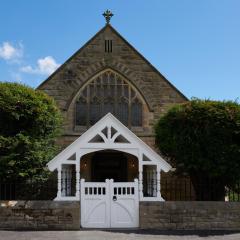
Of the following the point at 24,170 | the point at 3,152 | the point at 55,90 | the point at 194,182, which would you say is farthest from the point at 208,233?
the point at 55,90

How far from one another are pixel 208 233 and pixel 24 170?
662cm

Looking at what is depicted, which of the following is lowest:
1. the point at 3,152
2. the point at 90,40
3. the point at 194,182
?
the point at 194,182

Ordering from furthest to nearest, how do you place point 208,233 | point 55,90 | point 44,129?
point 55,90 < point 44,129 < point 208,233

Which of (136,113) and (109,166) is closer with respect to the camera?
(109,166)

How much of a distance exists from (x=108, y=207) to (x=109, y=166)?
692cm

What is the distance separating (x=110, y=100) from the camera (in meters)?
20.9

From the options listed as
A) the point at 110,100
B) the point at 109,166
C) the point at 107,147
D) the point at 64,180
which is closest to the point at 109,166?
the point at 109,166

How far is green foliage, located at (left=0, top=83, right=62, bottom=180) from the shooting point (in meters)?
15.0

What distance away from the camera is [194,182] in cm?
1652

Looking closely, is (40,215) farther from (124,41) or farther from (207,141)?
(124,41)

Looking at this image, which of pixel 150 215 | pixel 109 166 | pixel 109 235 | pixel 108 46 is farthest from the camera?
pixel 108 46

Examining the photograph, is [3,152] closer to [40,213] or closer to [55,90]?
[40,213]

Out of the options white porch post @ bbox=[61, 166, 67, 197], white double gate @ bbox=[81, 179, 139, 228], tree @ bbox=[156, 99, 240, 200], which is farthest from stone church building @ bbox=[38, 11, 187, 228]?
white double gate @ bbox=[81, 179, 139, 228]

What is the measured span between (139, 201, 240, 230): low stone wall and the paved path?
2.43 feet
